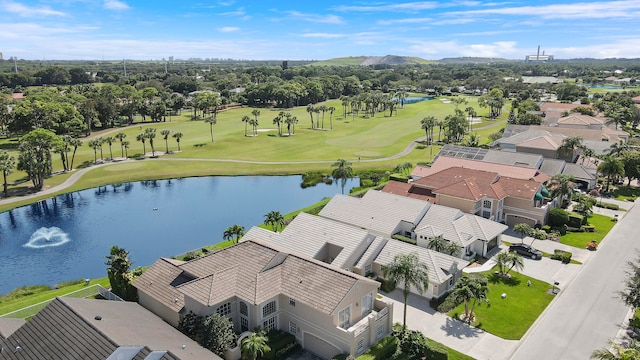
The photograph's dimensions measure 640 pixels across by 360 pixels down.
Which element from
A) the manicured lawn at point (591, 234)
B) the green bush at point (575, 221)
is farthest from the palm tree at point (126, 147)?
the green bush at point (575, 221)

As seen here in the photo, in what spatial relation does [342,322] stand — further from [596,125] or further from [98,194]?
[596,125]

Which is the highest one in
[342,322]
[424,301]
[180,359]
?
[180,359]

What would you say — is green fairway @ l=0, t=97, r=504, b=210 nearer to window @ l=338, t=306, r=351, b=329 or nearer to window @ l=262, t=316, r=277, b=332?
window @ l=262, t=316, r=277, b=332

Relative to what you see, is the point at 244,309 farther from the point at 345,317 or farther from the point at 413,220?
the point at 413,220

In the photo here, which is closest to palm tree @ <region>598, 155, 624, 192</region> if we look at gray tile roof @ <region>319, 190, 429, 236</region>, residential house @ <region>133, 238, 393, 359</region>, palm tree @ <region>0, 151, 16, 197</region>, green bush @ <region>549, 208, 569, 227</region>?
green bush @ <region>549, 208, 569, 227</region>

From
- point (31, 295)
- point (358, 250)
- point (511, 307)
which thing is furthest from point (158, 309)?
point (511, 307)

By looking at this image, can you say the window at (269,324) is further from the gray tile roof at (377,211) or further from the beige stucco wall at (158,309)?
the gray tile roof at (377,211)

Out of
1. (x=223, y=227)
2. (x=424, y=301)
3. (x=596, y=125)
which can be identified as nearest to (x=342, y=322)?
(x=424, y=301)
